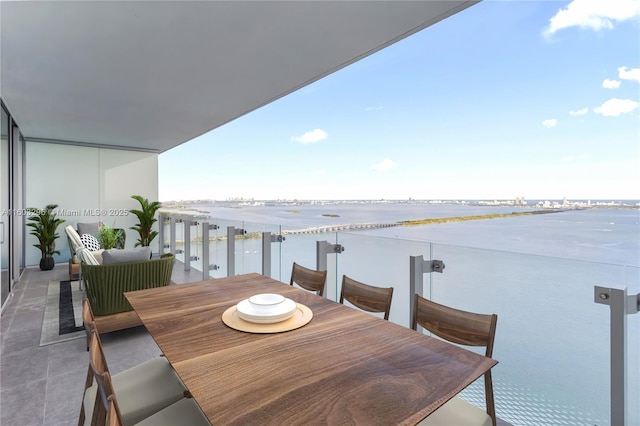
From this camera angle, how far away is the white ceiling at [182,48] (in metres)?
1.91

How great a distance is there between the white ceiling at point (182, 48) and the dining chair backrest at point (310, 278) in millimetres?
1642

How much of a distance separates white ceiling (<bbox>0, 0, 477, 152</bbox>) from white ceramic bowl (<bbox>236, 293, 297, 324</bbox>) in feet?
5.58

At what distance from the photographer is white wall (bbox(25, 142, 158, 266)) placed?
5.66 metres

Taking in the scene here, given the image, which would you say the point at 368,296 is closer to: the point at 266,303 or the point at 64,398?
the point at 266,303

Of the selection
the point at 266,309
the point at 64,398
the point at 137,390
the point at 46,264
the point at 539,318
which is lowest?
the point at 64,398

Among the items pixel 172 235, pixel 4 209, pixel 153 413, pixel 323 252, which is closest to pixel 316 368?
pixel 153 413

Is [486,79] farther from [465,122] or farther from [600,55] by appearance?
[600,55]

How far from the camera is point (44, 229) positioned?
5.30 metres

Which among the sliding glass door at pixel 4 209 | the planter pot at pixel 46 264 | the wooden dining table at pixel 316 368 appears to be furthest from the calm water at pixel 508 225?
the planter pot at pixel 46 264

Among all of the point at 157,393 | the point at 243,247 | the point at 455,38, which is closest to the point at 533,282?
the point at 157,393

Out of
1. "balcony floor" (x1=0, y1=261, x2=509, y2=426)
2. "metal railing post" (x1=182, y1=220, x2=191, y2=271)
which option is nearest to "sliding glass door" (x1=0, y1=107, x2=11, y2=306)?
"balcony floor" (x1=0, y1=261, x2=509, y2=426)

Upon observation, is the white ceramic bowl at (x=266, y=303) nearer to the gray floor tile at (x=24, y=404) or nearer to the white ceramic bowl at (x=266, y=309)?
the white ceramic bowl at (x=266, y=309)

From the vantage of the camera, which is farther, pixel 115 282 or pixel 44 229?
pixel 44 229

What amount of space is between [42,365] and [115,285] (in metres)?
0.71
